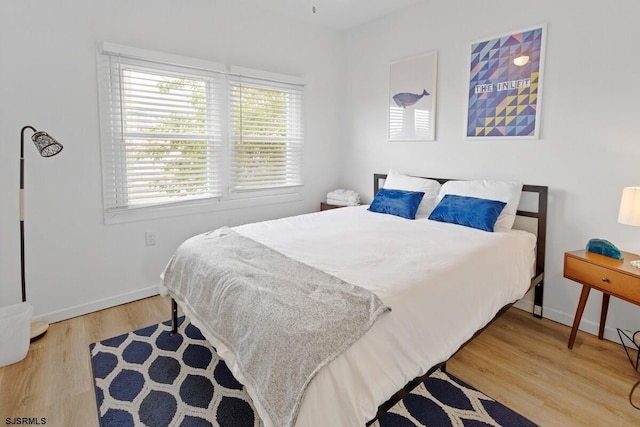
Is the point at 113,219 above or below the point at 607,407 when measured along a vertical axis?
above

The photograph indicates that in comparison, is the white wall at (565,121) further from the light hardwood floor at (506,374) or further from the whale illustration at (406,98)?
the light hardwood floor at (506,374)

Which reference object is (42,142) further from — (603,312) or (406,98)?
(603,312)

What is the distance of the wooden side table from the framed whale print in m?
1.65

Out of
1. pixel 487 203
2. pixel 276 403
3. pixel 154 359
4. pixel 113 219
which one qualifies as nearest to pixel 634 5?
pixel 487 203

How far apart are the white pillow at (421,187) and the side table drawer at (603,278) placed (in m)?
1.18

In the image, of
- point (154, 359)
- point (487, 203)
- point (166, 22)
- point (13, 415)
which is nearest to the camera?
point (13, 415)

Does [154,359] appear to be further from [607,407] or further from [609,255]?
[609,255]

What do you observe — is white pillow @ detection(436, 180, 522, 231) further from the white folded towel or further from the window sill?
the window sill

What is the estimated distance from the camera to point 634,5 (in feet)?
7.32

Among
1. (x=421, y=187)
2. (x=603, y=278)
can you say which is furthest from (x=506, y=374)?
(x=421, y=187)

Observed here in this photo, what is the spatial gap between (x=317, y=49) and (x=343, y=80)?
19.4 inches

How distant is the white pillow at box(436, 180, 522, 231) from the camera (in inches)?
108

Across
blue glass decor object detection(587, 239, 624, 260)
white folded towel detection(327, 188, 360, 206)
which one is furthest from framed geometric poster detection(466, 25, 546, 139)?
white folded towel detection(327, 188, 360, 206)

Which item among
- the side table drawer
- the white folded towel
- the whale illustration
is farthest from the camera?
the white folded towel
